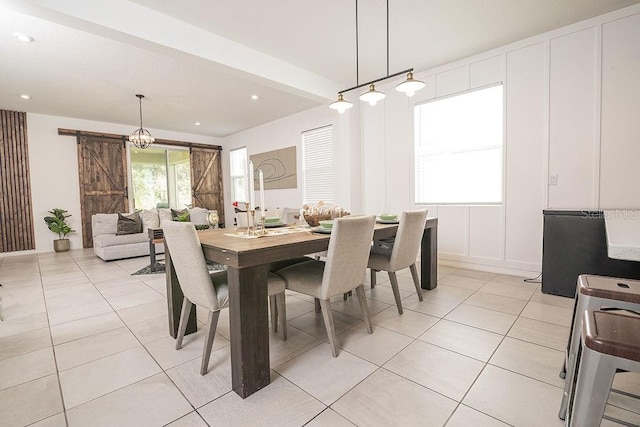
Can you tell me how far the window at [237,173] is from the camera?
26.4ft

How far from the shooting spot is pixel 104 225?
5324mm

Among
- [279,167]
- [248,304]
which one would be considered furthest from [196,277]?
[279,167]

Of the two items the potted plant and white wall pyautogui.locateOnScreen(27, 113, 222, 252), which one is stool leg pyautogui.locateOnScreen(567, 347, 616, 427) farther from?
white wall pyautogui.locateOnScreen(27, 113, 222, 252)

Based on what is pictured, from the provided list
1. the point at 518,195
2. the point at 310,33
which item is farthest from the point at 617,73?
the point at 310,33

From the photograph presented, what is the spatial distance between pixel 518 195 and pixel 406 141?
5.51ft

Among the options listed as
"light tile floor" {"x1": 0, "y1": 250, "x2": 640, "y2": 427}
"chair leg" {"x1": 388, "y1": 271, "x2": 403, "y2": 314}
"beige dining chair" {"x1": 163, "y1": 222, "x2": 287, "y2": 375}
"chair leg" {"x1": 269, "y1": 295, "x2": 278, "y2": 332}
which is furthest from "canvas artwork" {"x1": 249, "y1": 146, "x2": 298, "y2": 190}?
"beige dining chair" {"x1": 163, "y1": 222, "x2": 287, "y2": 375}

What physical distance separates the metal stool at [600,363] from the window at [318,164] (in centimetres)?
482

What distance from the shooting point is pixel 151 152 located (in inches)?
315

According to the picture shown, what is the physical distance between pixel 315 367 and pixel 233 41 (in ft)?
11.6

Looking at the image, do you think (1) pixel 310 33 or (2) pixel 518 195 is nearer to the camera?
(1) pixel 310 33

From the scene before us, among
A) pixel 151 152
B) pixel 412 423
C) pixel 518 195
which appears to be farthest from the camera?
pixel 151 152

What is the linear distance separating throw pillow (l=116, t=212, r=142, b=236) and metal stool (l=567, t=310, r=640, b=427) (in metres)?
6.21

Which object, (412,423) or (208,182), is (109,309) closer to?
(412,423)

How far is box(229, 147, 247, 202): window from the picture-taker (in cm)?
804
